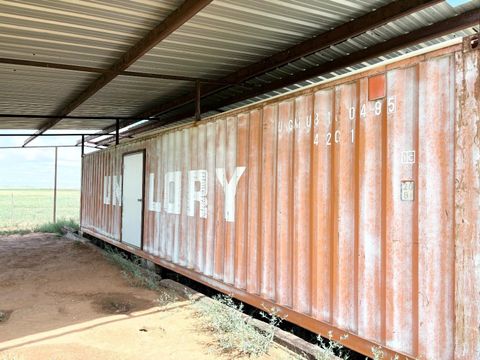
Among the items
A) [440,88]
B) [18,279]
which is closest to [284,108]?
[440,88]

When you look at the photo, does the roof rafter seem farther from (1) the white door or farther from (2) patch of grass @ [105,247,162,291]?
(2) patch of grass @ [105,247,162,291]

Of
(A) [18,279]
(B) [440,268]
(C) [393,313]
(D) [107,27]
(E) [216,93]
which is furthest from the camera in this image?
(E) [216,93]

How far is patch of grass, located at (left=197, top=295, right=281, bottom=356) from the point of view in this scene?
4.35 m

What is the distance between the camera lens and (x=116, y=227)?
35.2 ft

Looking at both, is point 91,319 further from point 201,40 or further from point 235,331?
point 201,40

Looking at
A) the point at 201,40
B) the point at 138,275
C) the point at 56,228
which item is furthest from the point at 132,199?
the point at 56,228

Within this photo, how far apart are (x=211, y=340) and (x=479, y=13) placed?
4439mm

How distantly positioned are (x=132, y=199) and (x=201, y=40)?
495 centimetres

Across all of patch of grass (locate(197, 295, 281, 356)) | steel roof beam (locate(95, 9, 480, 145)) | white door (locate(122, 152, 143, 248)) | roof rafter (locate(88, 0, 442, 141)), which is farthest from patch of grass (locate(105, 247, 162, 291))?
steel roof beam (locate(95, 9, 480, 145))

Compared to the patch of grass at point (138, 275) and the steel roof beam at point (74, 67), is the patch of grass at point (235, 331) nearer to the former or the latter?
the patch of grass at point (138, 275)

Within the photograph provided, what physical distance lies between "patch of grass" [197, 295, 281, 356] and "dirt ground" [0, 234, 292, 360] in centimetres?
10

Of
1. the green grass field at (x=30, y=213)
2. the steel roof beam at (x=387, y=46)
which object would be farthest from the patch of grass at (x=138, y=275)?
the green grass field at (x=30, y=213)

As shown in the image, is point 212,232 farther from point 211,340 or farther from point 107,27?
point 107,27

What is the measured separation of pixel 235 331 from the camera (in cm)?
469
